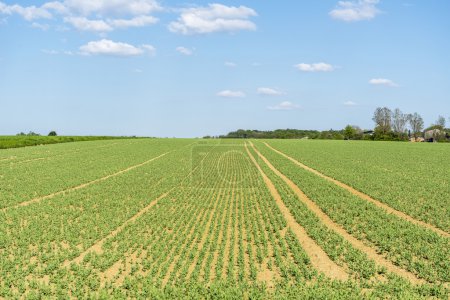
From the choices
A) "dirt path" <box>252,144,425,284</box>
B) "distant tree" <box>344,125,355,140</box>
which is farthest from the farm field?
"distant tree" <box>344,125,355,140</box>

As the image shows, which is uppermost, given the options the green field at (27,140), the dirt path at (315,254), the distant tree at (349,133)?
the distant tree at (349,133)

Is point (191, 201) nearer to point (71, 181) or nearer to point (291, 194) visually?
point (291, 194)

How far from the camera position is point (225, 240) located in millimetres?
14617

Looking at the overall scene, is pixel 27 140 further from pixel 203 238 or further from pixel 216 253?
pixel 216 253

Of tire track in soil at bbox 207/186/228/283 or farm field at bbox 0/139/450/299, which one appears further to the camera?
tire track in soil at bbox 207/186/228/283

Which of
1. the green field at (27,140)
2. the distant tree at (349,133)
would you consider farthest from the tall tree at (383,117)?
the green field at (27,140)

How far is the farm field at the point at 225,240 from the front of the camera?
427 inches

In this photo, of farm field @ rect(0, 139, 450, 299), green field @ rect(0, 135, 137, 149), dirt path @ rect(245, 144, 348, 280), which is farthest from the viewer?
green field @ rect(0, 135, 137, 149)

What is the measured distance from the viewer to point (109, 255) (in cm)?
1315

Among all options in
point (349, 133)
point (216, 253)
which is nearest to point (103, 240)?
point (216, 253)

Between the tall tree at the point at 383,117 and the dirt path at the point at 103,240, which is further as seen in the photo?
the tall tree at the point at 383,117

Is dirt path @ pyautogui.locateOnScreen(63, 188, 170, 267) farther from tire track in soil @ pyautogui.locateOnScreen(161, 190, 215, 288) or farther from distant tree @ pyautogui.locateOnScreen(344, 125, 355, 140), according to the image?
distant tree @ pyautogui.locateOnScreen(344, 125, 355, 140)

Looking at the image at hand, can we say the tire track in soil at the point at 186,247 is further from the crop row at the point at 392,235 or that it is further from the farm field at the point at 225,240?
the crop row at the point at 392,235

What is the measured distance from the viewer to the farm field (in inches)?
427
